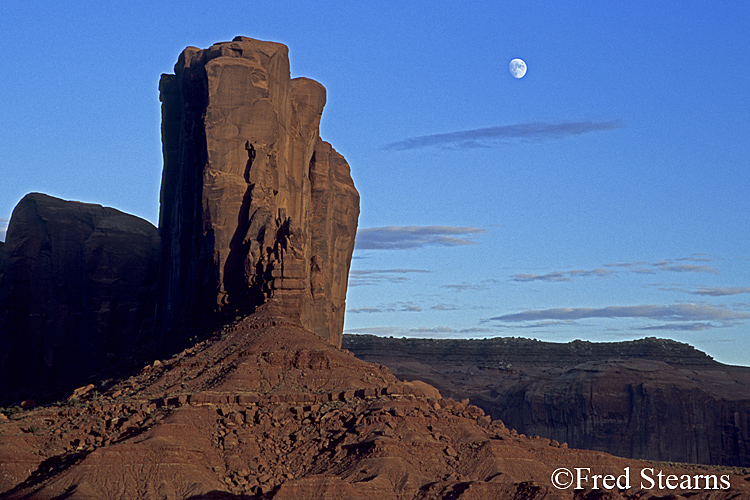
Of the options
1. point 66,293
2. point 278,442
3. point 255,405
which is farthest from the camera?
point 66,293

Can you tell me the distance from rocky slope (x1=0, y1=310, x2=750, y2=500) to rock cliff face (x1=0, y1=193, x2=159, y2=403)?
120 ft

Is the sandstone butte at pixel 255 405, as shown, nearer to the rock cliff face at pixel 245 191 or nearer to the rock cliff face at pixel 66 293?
the rock cliff face at pixel 245 191

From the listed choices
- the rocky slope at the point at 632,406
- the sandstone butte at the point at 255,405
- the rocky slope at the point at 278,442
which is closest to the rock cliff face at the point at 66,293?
the sandstone butte at the point at 255,405

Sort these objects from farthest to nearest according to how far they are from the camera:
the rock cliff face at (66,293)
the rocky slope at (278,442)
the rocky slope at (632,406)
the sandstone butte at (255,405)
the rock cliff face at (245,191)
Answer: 1. the rocky slope at (632,406)
2. the rock cliff face at (66,293)
3. the rock cliff face at (245,191)
4. the sandstone butte at (255,405)
5. the rocky slope at (278,442)

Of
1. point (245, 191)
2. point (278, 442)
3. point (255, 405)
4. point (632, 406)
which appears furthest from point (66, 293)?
point (632, 406)

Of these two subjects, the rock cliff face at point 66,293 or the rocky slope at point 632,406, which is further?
the rocky slope at point 632,406

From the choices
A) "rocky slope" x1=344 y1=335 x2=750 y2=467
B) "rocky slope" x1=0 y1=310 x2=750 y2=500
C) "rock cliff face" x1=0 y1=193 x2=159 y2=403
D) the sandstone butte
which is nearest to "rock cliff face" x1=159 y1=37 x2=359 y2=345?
the sandstone butte

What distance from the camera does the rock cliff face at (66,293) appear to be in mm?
96688

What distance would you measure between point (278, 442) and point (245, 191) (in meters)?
23.5

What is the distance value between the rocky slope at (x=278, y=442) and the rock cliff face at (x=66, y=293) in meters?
36.6

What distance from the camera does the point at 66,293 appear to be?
100 m

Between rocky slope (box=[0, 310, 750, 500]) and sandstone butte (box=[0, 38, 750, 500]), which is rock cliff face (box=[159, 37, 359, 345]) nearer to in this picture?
sandstone butte (box=[0, 38, 750, 500])

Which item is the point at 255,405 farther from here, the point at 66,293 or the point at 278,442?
the point at 66,293

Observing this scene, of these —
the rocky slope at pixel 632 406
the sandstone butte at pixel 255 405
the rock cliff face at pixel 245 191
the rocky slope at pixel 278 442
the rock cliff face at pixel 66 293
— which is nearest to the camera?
the rocky slope at pixel 278 442
